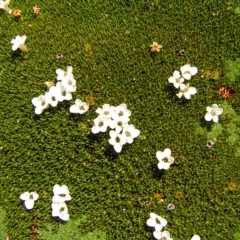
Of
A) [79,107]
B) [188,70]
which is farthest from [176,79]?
[79,107]

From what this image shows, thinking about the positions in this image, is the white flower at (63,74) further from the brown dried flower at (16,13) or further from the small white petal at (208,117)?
the small white petal at (208,117)

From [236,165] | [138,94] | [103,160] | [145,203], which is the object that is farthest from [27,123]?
[236,165]

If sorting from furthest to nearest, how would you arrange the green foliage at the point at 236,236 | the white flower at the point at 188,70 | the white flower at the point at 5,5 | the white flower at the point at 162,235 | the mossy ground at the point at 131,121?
the white flower at the point at 5,5
the white flower at the point at 188,70
the mossy ground at the point at 131,121
the green foliage at the point at 236,236
the white flower at the point at 162,235

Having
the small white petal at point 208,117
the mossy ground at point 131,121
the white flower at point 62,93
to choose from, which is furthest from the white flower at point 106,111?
the small white petal at point 208,117

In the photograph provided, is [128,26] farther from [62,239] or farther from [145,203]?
[62,239]

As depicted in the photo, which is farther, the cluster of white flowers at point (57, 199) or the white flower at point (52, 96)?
the white flower at point (52, 96)

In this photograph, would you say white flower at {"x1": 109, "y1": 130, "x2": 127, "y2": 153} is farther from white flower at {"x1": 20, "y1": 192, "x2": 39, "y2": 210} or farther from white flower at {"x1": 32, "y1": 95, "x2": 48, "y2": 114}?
white flower at {"x1": 20, "y1": 192, "x2": 39, "y2": 210}
